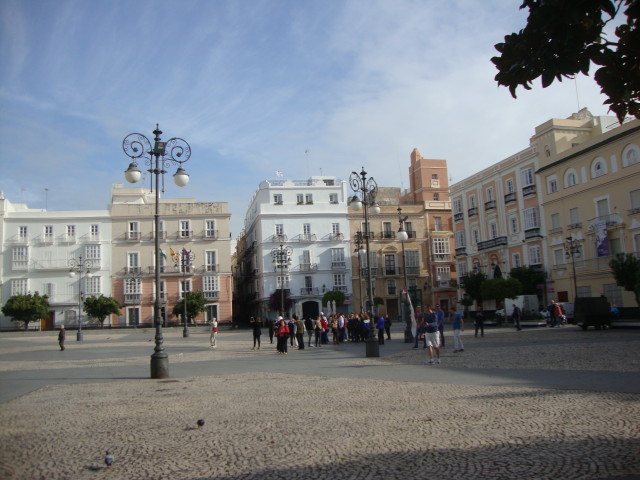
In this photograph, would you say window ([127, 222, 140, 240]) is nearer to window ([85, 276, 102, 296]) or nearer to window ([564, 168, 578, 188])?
window ([85, 276, 102, 296])

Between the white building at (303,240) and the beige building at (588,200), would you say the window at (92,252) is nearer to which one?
the white building at (303,240)

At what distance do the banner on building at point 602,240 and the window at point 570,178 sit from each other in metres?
4.74

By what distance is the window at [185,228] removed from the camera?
62.9 meters

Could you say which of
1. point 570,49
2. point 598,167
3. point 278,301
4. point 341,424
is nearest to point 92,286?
point 278,301

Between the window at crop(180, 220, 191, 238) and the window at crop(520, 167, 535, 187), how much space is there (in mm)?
35390

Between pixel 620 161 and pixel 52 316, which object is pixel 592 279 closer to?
pixel 620 161

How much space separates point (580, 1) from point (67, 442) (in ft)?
25.1

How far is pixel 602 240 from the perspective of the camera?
39719mm

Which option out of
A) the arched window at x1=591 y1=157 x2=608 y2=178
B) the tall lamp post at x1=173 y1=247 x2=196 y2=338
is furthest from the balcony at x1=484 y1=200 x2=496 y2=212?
the tall lamp post at x1=173 y1=247 x2=196 y2=338

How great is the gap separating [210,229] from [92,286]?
1386 cm

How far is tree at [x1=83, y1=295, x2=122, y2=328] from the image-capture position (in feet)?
182

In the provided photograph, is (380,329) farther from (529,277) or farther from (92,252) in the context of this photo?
(92,252)

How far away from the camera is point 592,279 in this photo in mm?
41188

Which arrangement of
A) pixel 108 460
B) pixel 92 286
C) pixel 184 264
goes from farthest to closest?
pixel 92 286
pixel 184 264
pixel 108 460
